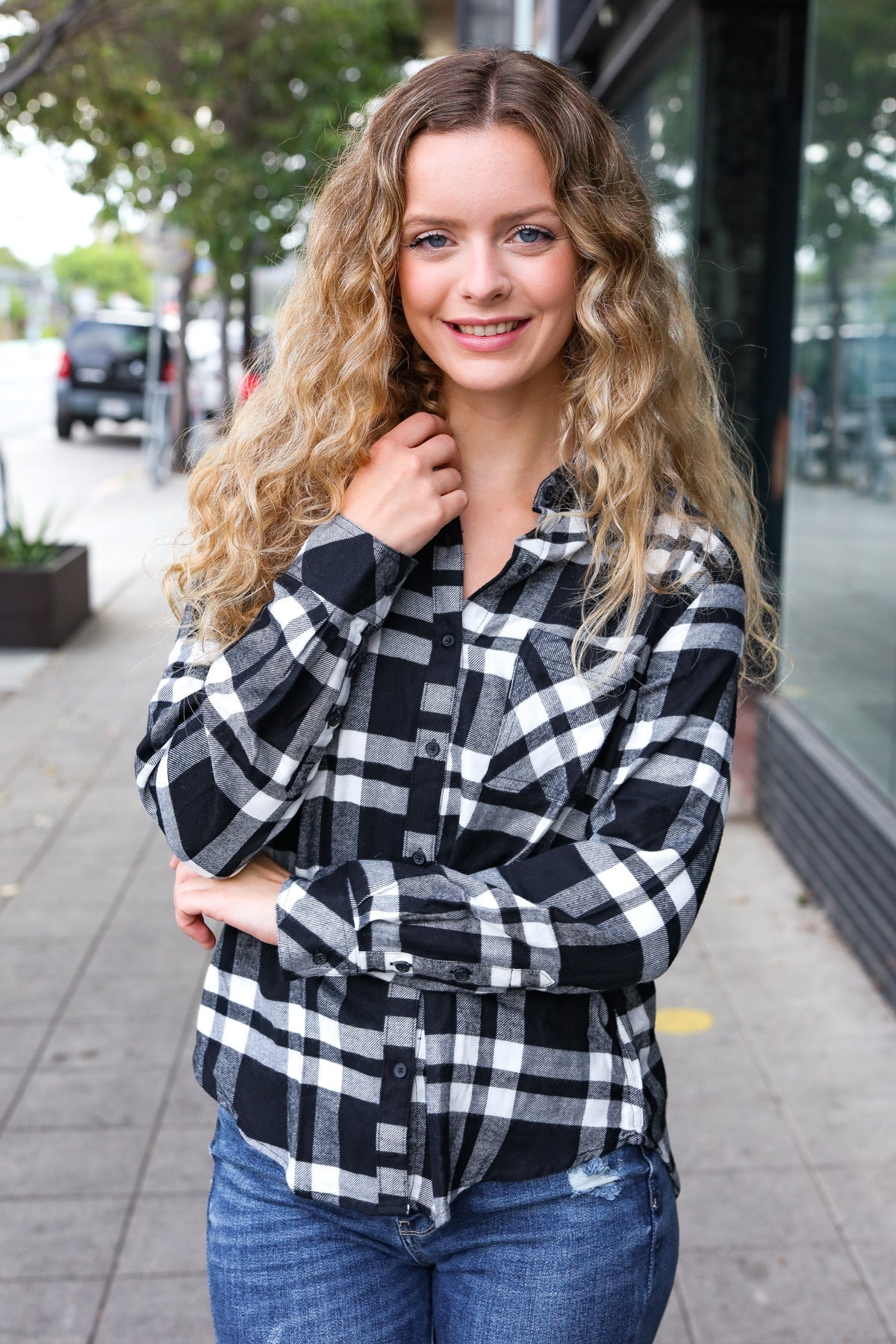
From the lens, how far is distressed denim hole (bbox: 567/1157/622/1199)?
150cm

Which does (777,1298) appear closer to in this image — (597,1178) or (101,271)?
(597,1178)

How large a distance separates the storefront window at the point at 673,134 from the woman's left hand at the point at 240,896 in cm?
608

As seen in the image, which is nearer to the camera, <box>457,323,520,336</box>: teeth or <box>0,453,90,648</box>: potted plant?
<box>457,323,520,336</box>: teeth

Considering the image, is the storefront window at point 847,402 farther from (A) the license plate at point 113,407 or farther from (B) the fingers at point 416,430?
(A) the license plate at point 113,407

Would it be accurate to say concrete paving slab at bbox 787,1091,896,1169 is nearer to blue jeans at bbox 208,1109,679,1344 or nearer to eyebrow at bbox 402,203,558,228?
blue jeans at bbox 208,1109,679,1344

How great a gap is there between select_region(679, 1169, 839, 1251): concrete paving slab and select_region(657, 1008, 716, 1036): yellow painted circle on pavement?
716 mm

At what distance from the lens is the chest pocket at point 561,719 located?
152 centimetres

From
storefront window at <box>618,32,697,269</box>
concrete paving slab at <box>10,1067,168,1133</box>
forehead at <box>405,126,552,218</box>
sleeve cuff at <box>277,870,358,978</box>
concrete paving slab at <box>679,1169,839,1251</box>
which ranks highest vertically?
storefront window at <box>618,32,697,269</box>

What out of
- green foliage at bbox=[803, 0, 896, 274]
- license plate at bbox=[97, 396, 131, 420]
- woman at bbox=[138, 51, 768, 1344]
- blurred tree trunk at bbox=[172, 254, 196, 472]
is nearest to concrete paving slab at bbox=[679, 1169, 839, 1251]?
woman at bbox=[138, 51, 768, 1344]

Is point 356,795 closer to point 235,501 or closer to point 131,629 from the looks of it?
point 235,501

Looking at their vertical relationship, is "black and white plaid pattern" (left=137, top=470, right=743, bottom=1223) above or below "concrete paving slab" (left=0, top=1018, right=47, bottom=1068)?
above

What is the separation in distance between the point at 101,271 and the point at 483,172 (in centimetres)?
12011

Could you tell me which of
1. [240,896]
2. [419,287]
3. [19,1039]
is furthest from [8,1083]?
[419,287]

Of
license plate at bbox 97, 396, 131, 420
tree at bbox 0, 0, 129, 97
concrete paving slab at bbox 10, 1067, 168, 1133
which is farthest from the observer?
license plate at bbox 97, 396, 131, 420
